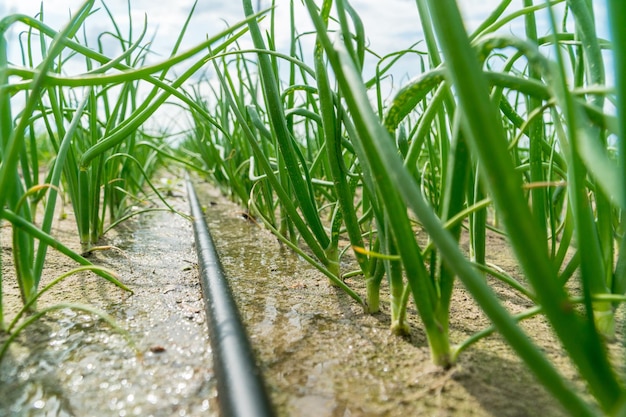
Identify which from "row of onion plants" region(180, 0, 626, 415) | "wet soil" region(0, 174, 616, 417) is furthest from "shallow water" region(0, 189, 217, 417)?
"row of onion plants" region(180, 0, 626, 415)

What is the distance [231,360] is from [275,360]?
0.07m

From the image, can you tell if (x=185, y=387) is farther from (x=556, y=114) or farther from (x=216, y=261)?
(x=556, y=114)

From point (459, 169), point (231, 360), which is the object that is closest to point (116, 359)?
point (231, 360)

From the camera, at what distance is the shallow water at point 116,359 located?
43 centimetres

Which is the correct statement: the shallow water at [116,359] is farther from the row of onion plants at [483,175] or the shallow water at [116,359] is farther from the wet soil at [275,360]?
the row of onion plants at [483,175]

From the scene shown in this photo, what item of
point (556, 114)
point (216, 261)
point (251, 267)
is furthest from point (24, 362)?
point (556, 114)

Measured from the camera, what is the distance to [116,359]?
503 mm

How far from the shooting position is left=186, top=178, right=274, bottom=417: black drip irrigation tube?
0.38 metres

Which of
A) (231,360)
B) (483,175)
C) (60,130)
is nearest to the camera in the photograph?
(483,175)

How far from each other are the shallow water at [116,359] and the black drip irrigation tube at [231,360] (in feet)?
0.07

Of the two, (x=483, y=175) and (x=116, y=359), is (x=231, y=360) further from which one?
(x=483, y=175)

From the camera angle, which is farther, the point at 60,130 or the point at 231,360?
the point at 60,130

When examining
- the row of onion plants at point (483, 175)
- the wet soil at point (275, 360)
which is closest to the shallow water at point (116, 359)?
the wet soil at point (275, 360)

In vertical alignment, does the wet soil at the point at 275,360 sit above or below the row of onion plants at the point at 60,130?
below
